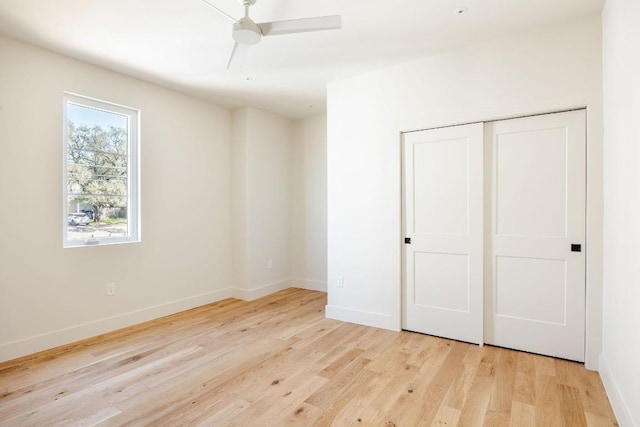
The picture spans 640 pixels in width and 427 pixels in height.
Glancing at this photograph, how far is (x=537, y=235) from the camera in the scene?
2.73m

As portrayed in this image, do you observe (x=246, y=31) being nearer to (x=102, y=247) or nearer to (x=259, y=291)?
(x=102, y=247)

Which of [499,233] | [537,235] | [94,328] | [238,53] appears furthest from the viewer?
[94,328]

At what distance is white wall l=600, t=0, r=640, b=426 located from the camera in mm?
1671

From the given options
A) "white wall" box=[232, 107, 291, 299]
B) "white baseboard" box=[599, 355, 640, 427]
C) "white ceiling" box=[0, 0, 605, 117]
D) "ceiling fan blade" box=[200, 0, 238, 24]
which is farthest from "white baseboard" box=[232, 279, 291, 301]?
"white baseboard" box=[599, 355, 640, 427]

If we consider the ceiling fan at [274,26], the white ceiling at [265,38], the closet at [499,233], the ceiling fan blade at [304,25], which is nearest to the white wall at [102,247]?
the white ceiling at [265,38]

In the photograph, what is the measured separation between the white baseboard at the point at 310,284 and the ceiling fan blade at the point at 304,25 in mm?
3695

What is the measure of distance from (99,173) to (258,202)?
1942 millimetres

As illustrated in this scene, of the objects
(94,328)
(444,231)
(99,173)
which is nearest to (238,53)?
(99,173)

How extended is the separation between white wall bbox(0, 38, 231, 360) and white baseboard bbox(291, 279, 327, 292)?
1100 mm

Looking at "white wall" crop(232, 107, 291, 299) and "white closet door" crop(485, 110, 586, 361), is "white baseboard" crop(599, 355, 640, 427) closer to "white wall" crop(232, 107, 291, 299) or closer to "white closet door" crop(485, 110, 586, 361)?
"white closet door" crop(485, 110, 586, 361)

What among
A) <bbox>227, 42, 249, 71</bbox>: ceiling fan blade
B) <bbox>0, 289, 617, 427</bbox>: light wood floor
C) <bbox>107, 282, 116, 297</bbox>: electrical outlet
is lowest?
<bbox>0, 289, 617, 427</bbox>: light wood floor

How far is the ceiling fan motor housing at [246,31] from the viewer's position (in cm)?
208

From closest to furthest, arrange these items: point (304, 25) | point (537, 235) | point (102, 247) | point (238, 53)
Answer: point (304, 25) < point (238, 53) < point (537, 235) < point (102, 247)

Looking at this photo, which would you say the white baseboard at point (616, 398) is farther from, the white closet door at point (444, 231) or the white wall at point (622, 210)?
the white closet door at point (444, 231)
